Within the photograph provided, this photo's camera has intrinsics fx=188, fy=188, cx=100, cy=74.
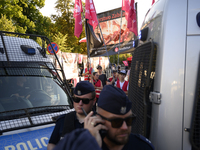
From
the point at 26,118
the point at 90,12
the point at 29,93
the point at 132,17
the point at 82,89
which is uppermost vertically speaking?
the point at 90,12

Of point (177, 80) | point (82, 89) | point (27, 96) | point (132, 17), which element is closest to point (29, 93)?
point (27, 96)

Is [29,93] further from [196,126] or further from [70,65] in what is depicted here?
[70,65]

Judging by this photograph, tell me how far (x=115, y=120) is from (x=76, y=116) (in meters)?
0.93

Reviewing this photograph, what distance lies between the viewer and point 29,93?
331cm

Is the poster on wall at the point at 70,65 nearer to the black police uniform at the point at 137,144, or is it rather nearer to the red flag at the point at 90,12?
the red flag at the point at 90,12

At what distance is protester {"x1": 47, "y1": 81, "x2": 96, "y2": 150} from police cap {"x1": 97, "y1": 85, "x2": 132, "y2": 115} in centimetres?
71

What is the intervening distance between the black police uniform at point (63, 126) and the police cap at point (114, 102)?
0.68 metres

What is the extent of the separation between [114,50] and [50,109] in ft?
17.9

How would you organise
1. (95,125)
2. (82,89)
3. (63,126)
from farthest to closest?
(82,89)
(63,126)
(95,125)

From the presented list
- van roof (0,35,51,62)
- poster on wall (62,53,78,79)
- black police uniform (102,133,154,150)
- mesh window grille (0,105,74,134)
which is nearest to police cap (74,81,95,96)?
mesh window grille (0,105,74,134)

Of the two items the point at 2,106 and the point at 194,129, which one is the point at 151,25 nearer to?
the point at 194,129

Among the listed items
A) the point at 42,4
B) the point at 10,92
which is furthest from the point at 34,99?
the point at 42,4

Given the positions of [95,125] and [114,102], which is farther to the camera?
[114,102]

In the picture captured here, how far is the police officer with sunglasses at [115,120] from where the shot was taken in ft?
4.82
